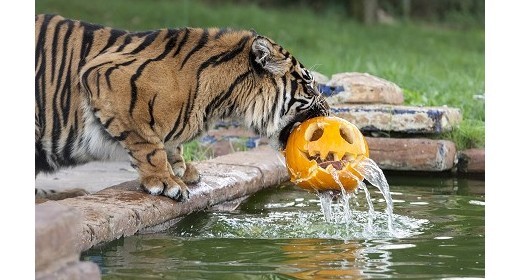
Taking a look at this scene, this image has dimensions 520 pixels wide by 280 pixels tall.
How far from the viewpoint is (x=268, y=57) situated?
17.7ft

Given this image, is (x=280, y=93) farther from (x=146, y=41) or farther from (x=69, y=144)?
(x=69, y=144)

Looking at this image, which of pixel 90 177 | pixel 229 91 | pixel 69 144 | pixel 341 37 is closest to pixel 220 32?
pixel 229 91

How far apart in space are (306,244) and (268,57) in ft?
3.46

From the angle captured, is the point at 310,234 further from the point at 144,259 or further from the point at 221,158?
the point at 221,158

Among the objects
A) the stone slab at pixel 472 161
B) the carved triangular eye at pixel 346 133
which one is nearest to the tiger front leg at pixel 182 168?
the carved triangular eye at pixel 346 133

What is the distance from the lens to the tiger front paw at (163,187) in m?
5.40

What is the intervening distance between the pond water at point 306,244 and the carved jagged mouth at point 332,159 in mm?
319

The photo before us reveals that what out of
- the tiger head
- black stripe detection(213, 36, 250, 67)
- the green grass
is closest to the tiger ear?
the tiger head

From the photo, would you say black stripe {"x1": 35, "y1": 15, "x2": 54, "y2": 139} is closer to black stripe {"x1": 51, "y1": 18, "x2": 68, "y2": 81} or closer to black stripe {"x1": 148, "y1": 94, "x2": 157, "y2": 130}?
black stripe {"x1": 51, "y1": 18, "x2": 68, "y2": 81}

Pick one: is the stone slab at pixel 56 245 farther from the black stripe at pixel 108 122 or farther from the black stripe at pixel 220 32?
the black stripe at pixel 220 32

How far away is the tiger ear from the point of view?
5359mm

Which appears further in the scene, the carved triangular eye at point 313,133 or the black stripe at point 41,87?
the black stripe at point 41,87

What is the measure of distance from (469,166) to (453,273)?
3.36 meters

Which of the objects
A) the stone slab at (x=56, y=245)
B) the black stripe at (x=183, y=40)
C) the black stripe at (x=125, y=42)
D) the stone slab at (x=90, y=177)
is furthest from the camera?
the stone slab at (x=90, y=177)
